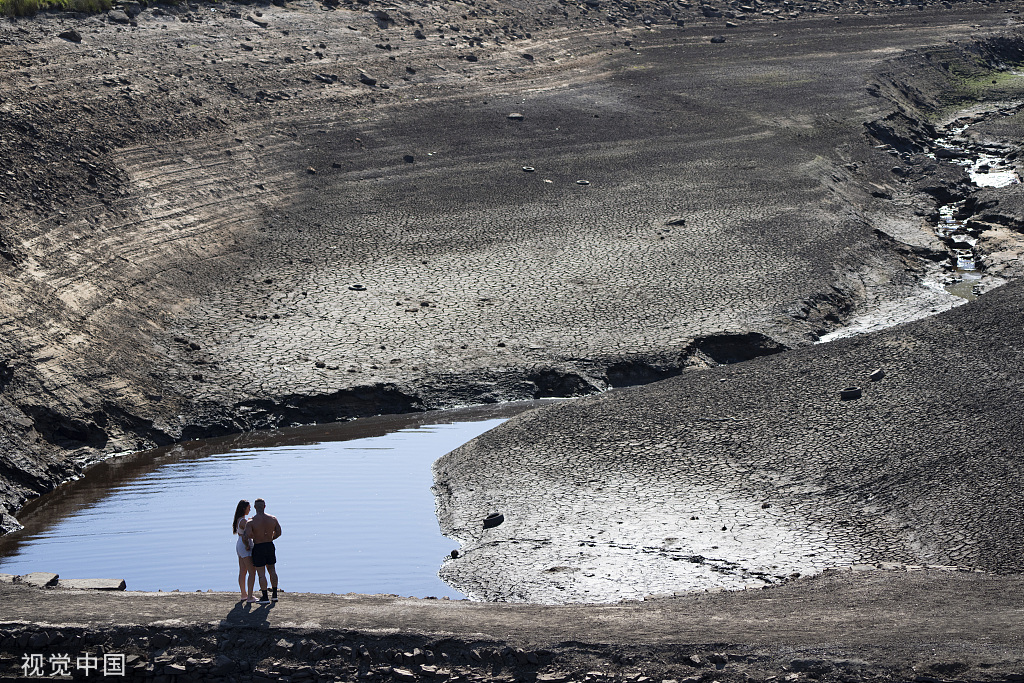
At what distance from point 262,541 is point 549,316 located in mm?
9427

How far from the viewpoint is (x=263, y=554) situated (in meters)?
10.8

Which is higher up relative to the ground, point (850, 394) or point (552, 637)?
point (850, 394)

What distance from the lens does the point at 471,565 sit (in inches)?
502

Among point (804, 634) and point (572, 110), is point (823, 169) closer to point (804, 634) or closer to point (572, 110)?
point (572, 110)

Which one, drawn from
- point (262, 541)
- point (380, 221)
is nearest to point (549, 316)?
point (380, 221)

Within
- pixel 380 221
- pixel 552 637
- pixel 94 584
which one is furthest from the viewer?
pixel 380 221

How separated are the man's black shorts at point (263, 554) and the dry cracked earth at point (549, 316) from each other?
2.08 ft

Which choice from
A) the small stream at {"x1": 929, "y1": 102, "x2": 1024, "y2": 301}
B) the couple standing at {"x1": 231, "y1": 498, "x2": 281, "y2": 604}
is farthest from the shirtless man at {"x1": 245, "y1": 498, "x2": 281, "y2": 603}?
the small stream at {"x1": 929, "y1": 102, "x2": 1024, "y2": 301}

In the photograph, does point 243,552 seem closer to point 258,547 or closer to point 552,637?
point 258,547

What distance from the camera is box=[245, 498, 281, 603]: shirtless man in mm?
10820

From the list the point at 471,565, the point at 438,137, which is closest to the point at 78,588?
the point at 471,565

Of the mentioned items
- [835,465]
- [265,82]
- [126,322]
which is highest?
[265,82]

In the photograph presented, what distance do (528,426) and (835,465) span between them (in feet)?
13.6

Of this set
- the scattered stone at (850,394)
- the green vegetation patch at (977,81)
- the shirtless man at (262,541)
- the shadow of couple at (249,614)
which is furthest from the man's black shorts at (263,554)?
the green vegetation patch at (977,81)
